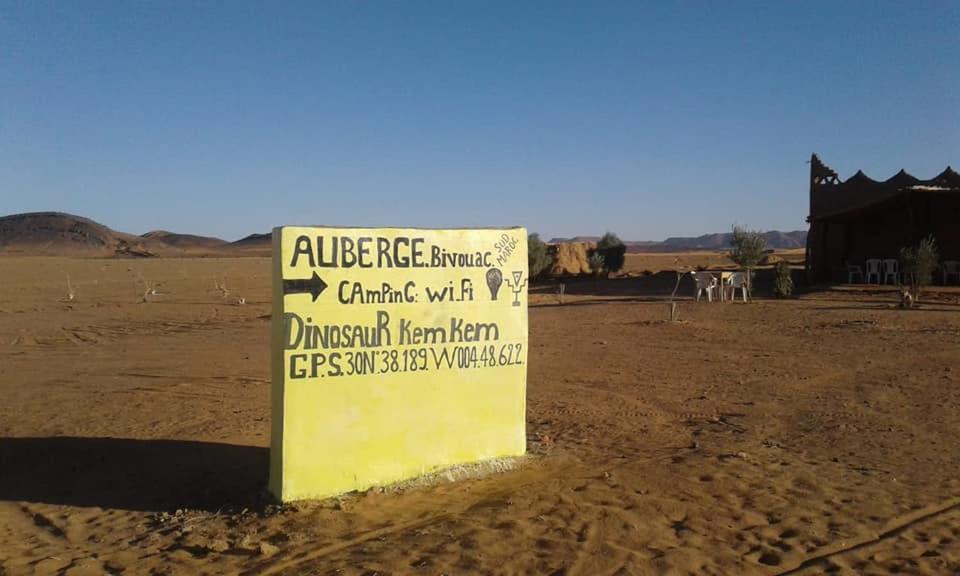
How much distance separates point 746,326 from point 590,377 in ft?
23.8

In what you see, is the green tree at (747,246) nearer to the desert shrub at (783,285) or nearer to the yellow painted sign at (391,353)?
the desert shrub at (783,285)

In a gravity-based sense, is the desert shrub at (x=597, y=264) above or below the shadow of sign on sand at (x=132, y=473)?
above

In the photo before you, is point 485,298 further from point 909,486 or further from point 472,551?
point 909,486

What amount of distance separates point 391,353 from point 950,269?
1022 inches

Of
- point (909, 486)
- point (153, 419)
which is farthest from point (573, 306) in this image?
point (909, 486)

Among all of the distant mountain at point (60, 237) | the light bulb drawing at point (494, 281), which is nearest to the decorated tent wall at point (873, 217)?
the light bulb drawing at point (494, 281)

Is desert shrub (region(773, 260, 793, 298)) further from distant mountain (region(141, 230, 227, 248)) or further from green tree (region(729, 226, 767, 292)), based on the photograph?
distant mountain (region(141, 230, 227, 248))

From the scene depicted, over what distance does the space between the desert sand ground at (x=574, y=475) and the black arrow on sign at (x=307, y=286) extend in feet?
5.56

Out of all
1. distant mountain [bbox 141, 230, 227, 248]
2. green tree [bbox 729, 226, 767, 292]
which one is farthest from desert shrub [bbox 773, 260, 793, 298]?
distant mountain [bbox 141, 230, 227, 248]

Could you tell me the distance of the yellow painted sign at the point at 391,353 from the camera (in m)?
6.18

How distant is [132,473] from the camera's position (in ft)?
24.5

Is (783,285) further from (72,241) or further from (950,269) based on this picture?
(72,241)

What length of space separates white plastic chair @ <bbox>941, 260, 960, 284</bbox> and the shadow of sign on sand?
1015 inches

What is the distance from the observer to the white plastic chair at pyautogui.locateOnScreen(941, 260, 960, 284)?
26328mm
